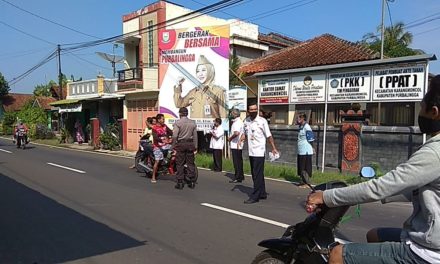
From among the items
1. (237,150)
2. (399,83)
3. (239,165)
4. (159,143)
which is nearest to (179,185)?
(159,143)

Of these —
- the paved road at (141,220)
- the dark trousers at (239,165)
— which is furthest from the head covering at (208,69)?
the paved road at (141,220)

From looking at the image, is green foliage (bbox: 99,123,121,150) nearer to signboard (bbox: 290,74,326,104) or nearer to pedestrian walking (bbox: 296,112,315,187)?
signboard (bbox: 290,74,326,104)

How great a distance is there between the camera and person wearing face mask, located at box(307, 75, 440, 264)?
230 cm

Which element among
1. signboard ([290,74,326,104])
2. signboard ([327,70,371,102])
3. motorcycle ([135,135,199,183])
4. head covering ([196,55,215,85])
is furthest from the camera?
head covering ([196,55,215,85])

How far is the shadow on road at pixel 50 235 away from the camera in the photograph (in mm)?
5293

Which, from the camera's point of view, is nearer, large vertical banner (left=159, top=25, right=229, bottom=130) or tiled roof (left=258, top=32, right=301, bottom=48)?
large vertical banner (left=159, top=25, right=229, bottom=130)

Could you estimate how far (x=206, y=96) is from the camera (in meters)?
17.6

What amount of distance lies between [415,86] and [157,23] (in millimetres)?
16660

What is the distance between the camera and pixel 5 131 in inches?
1756

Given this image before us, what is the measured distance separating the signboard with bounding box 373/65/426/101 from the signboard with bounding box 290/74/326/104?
6.12 ft

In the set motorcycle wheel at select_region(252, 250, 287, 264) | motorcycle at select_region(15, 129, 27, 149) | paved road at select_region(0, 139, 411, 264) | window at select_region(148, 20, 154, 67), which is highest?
window at select_region(148, 20, 154, 67)

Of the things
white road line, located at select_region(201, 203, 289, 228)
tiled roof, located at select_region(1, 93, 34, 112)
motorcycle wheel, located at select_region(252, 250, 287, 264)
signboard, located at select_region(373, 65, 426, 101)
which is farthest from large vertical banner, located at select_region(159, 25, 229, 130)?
tiled roof, located at select_region(1, 93, 34, 112)

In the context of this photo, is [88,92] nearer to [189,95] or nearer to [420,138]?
[189,95]

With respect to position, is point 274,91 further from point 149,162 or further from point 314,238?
point 314,238
